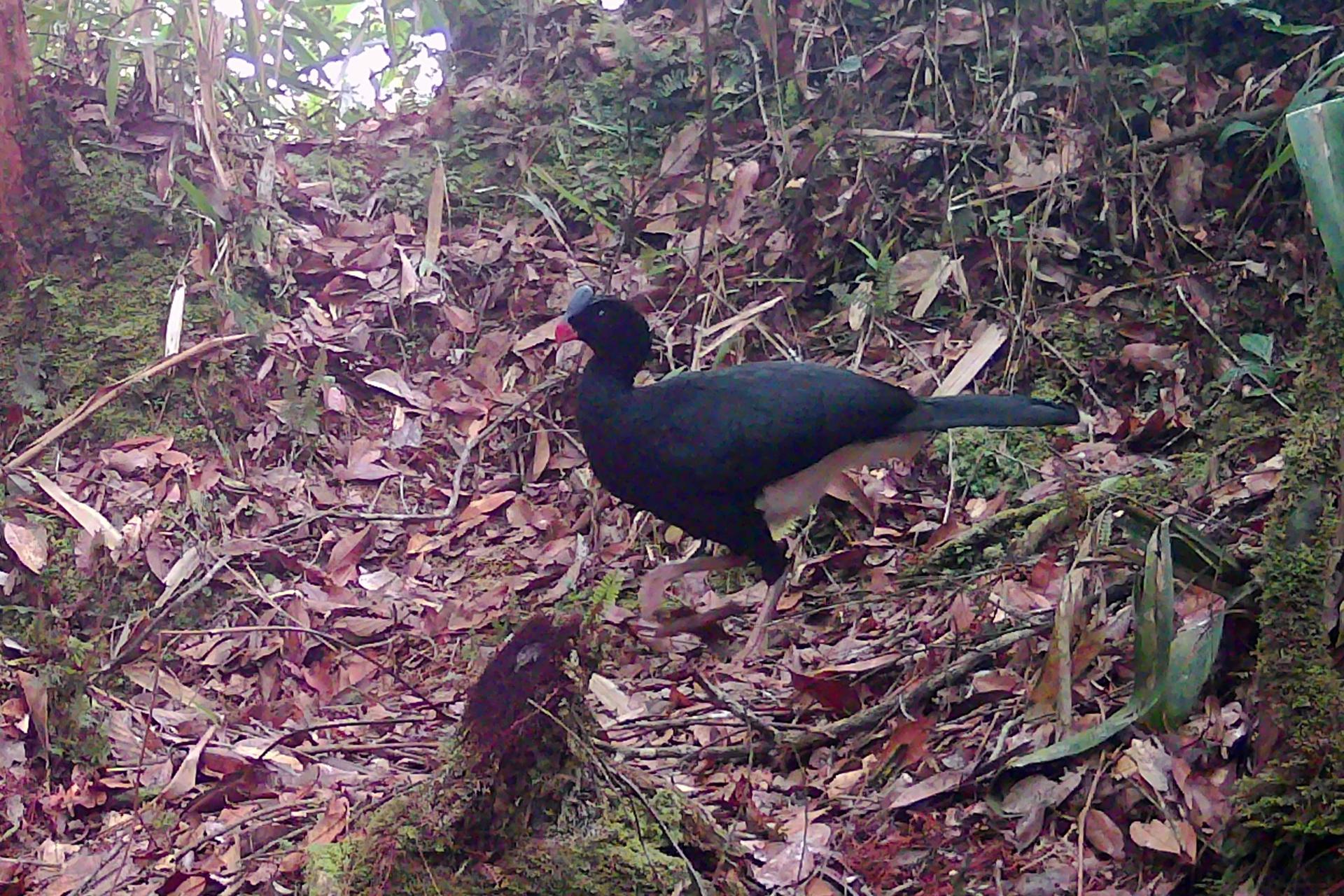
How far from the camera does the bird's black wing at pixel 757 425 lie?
3.96 meters

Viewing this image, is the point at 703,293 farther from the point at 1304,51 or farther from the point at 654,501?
the point at 1304,51

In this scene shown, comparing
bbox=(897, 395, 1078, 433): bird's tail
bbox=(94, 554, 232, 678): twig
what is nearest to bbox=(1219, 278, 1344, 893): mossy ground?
bbox=(897, 395, 1078, 433): bird's tail

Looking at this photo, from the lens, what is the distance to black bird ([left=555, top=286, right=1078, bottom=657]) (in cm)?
396

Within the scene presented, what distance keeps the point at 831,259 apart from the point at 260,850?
3.27m

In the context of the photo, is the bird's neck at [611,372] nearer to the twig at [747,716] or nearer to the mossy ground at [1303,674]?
the twig at [747,716]

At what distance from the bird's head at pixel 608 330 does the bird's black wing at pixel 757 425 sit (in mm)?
224

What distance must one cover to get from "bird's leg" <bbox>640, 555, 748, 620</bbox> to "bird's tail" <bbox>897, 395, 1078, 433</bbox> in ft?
2.30

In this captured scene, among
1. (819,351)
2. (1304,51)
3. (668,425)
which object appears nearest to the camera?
(668,425)

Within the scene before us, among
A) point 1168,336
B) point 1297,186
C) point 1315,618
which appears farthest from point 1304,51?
point 1315,618

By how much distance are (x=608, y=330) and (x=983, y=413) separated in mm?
1179

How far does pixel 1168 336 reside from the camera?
4.56 metres

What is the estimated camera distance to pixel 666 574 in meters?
4.21

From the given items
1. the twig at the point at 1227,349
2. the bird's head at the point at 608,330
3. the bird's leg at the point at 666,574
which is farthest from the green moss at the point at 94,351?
the twig at the point at 1227,349

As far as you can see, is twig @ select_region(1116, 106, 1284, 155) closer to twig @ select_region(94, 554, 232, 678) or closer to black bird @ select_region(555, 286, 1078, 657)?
black bird @ select_region(555, 286, 1078, 657)
